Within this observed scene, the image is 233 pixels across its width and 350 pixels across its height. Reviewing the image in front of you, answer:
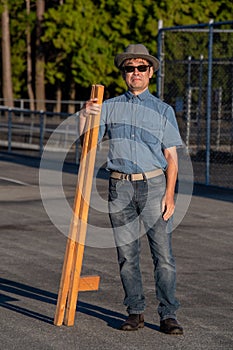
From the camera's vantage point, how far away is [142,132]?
26.6ft

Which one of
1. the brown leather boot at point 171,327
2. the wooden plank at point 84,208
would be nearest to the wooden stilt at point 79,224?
the wooden plank at point 84,208

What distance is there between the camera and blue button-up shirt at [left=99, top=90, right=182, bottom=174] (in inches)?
319

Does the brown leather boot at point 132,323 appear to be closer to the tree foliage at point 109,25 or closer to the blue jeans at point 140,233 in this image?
the blue jeans at point 140,233

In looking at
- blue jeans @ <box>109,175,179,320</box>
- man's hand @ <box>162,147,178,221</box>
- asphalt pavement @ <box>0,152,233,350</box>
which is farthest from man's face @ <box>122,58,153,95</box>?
asphalt pavement @ <box>0,152,233,350</box>

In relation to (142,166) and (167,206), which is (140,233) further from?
(142,166)

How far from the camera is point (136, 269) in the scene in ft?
27.1

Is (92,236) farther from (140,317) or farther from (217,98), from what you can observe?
(217,98)

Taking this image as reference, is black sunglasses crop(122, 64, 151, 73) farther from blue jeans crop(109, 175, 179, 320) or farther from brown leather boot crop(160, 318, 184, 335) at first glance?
brown leather boot crop(160, 318, 184, 335)

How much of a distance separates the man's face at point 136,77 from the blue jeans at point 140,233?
664mm

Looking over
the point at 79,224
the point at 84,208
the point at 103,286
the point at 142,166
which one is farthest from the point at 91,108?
the point at 103,286

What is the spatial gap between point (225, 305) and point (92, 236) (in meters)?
4.51

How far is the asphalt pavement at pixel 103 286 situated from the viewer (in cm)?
798

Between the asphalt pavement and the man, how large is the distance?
0.35 metres

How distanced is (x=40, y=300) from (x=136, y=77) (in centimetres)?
235
